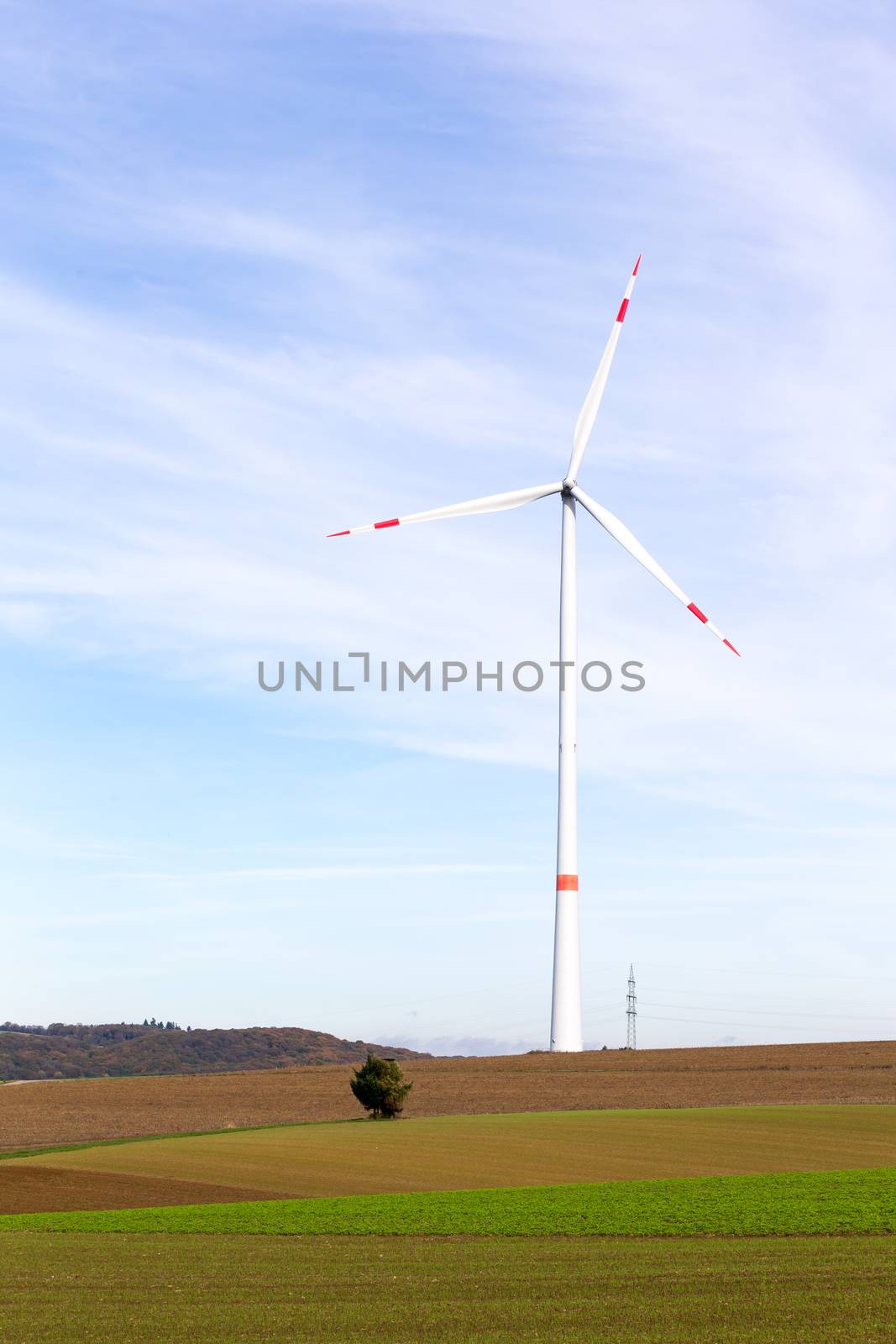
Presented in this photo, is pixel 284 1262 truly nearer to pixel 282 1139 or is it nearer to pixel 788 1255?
pixel 788 1255

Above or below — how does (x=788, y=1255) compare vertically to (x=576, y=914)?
below

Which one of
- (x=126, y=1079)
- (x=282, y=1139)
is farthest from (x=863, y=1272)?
(x=126, y=1079)

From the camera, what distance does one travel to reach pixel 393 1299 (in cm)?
2034

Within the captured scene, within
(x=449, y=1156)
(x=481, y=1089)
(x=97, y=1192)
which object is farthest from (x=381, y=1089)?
(x=97, y=1192)

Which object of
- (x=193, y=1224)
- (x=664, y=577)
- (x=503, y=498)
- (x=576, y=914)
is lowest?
(x=193, y=1224)

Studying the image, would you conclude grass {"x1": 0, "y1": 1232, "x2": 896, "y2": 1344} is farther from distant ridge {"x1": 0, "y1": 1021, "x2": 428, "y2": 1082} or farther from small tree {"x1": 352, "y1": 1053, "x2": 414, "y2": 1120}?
distant ridge {"x1": 0, "y1": 1021, "x2": 428, "y2": 1082}

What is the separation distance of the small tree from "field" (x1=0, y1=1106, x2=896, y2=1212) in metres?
2.97

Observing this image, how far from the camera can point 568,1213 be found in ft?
99.1

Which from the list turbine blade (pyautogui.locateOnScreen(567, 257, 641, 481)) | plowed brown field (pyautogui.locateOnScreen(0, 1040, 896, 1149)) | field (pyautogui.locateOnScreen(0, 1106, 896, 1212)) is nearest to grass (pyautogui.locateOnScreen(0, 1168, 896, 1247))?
field (pyautogui.locateOnScreen(0, 1106, 896, 1212))

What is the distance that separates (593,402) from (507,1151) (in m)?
39.7

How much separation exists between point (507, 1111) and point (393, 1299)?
38.9 meters

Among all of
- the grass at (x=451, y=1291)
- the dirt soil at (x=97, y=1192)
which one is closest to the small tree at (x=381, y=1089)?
the dirt soil at (x=97, y=1192)

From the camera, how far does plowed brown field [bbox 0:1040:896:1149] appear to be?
58688mm

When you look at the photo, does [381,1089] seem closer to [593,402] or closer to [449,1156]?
[449,1156]
